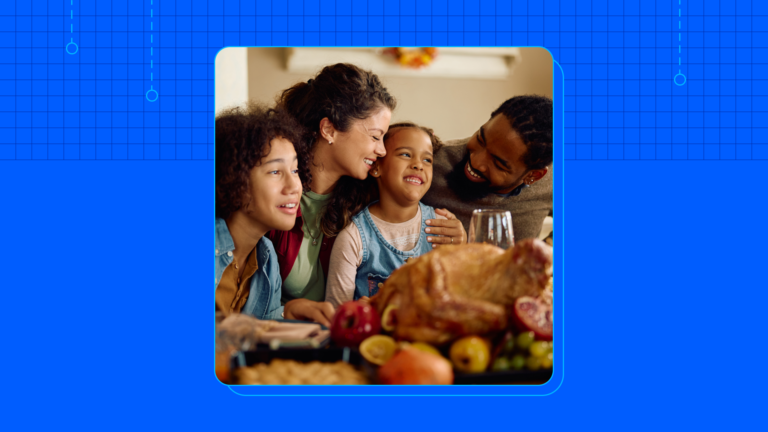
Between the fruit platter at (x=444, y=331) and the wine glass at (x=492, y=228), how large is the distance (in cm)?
13

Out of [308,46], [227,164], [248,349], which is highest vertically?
[308,46]

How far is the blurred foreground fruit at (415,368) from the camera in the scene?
1.92 m

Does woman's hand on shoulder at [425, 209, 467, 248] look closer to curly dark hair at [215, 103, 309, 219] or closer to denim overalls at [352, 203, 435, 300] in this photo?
denim overalls at [352, 203, 435, 300]

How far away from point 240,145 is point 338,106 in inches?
14.3

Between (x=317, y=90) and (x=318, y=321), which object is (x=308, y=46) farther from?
(x=318, y=321)

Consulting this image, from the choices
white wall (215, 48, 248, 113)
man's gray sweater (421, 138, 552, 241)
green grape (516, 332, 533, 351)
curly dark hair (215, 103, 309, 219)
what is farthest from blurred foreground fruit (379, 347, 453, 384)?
white wall (215, 48, 248, 113)

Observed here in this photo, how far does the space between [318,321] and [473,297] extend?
21.3 inches

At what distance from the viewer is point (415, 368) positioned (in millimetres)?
1932

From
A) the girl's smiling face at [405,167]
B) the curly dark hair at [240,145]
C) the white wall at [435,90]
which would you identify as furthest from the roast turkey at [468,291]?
the curly dark hair at [240,145]

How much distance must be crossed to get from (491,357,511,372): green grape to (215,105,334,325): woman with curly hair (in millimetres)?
557

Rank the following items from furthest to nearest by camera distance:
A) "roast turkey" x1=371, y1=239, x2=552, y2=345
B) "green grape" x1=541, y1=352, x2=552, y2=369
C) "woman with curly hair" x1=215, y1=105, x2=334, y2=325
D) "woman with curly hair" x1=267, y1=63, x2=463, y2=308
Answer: "woman with curly hair" x1=267, y1=63, x2=463, y2=308 < "woman with curly hair" x1=215, y1=105, x2=334, y2=325 < "green grape" x1=541, y1=352, x2=552, y2=369 < "roast turkey" x1=371, y1=239, x2=552, y2=345

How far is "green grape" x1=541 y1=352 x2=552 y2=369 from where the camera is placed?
6.52 ft

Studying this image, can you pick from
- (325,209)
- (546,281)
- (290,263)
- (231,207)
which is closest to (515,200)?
(546,281)

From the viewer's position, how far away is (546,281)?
76.6 inches
